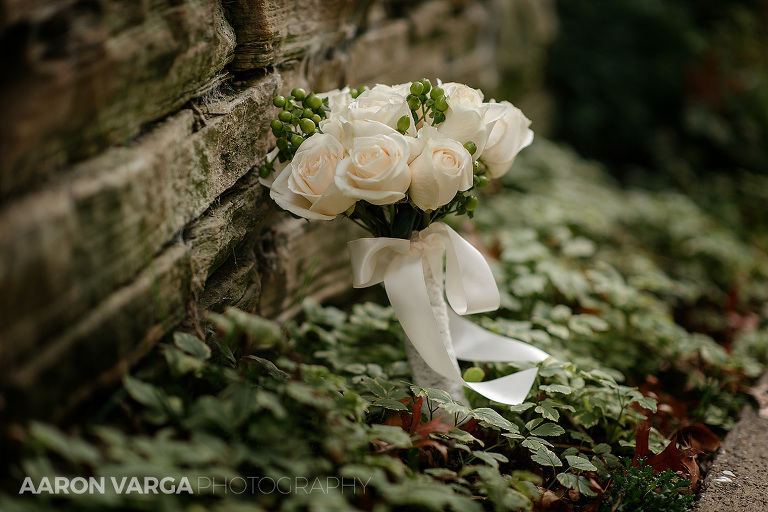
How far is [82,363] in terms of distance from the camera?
0.97 metres

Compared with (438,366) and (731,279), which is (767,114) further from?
(438,366)

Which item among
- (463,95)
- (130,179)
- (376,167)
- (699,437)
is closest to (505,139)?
(463,95)

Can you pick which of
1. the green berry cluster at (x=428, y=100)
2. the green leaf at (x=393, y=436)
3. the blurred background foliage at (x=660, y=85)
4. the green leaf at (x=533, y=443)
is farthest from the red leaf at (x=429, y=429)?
the blurred background foliage at (x=660, y=85)

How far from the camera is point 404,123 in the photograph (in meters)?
1.27

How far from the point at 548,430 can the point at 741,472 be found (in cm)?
63

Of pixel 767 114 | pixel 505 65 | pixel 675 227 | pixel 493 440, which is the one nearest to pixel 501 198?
pixel 675 227

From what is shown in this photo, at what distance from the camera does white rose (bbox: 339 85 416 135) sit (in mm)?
1274

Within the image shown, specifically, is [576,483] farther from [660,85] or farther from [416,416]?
[660,85]

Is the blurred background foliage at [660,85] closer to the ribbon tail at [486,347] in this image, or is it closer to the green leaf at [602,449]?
the ribbon tail at [486,347]

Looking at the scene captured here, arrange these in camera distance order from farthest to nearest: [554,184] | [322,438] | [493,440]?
1. [554,184]
2. [493,440]
3. [322,438]

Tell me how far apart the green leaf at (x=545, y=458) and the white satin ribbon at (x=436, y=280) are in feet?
0.47

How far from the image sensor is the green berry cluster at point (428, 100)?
129 cm

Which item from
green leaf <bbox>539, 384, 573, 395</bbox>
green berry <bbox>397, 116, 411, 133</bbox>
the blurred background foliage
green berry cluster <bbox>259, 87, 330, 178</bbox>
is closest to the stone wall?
green berry cluster <bbox>259, 87, 330, 178</bbox>

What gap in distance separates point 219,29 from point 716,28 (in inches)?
193
